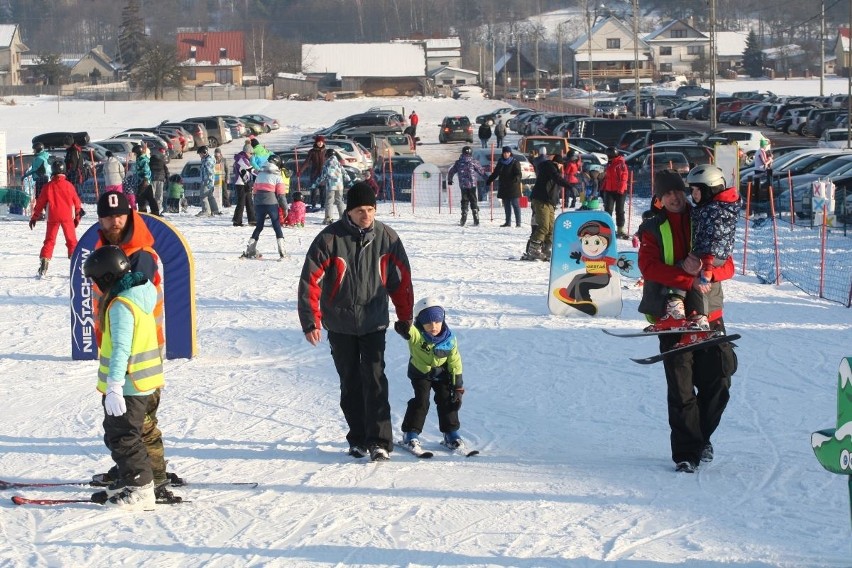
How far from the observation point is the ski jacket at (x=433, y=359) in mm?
7254

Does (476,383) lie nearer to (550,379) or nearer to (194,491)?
(550,379)

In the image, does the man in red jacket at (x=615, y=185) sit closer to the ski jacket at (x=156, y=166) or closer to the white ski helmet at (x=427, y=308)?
the ski jacket at (x=156, y=166)

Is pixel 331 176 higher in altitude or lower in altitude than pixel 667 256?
higher

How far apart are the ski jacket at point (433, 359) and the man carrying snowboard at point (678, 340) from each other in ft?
3.90

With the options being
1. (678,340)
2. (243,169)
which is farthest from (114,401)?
(243,169)

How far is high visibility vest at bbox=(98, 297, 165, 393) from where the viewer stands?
6082 millimetres

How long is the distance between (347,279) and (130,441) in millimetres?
1565

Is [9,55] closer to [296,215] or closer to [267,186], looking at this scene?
[296,215]

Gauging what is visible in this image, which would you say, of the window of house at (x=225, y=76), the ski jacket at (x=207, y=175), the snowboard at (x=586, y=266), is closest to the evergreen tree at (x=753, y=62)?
the window of house at (x=225, y=76)

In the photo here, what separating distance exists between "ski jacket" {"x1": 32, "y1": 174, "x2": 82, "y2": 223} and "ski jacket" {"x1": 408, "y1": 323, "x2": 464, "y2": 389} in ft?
28.4

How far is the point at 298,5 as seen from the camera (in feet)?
629

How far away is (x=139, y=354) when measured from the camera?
612 centimetres

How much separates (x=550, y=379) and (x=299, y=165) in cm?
2145

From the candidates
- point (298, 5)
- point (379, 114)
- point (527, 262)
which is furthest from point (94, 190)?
point (298, 5)
